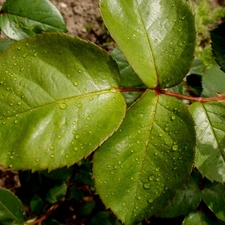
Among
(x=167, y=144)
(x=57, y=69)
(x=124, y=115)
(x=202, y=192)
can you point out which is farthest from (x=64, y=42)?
(x=202, y=192)

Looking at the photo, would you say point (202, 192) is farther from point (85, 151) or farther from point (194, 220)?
point (85, 151)

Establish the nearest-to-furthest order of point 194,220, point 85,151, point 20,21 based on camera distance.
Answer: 1. point 85,151
2. point 20,21
3. point 194,220

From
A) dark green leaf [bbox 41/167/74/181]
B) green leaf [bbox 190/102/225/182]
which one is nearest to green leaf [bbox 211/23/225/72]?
green leaf [bbox 190/102/225/182]

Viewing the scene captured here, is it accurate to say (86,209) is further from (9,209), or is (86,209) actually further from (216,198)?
(216,198)

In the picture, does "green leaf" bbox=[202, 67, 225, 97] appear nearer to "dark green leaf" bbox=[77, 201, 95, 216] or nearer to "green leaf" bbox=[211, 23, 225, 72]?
"green leaf" bbox=[211, 23, 225, 72]

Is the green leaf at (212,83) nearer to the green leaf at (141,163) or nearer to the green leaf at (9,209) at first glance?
the green leaf at (141,163)

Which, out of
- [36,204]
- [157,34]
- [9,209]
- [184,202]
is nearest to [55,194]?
[36,204]
